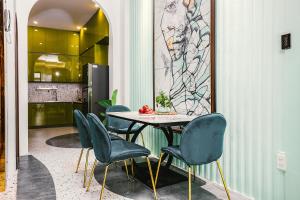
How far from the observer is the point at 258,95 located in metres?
2.25

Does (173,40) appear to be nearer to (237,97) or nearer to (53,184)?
(237,97)

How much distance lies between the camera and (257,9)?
7.37ft

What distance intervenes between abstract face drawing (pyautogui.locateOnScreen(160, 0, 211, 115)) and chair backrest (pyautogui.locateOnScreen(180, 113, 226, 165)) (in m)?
0.74

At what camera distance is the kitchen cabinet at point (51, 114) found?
7306 mm

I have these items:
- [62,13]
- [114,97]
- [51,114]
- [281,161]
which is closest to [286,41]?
[281,161]

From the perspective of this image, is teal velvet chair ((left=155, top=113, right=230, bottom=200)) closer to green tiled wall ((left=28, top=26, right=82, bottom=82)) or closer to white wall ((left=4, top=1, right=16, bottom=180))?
white wall ((left=4, top=1, right=16, bottom=180))

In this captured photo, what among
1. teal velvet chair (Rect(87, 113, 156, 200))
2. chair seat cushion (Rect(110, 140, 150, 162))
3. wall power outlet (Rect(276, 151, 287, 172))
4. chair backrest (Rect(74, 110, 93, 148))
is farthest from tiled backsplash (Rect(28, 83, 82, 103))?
wall power outlet (Rect(276, 151, 287, 172))

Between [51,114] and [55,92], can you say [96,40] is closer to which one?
[55,92]

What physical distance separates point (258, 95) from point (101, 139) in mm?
1527

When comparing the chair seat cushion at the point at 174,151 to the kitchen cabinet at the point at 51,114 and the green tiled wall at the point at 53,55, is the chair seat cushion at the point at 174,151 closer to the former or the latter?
the kitchen cabinet at the point at 51,114

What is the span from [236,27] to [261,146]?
1.23 meters

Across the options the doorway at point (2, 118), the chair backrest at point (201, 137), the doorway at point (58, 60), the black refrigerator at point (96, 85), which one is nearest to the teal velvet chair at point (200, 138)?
the chair backrest at point (201, 137)

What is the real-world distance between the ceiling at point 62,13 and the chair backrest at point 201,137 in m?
5.08

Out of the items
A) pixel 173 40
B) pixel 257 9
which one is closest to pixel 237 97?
pixel 257 9
